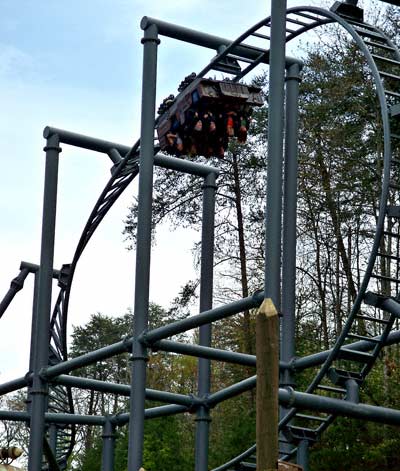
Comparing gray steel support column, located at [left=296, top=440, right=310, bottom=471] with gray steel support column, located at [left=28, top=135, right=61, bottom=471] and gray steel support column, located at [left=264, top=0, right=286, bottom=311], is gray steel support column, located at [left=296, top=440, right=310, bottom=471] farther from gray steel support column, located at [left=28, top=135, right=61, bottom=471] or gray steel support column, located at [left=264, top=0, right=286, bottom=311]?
gray steel support column, located at [left=28, top=135, right=61, bottom=471]

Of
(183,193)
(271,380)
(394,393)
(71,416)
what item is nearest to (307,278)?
(183,193)

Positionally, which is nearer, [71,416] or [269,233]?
[269,233]

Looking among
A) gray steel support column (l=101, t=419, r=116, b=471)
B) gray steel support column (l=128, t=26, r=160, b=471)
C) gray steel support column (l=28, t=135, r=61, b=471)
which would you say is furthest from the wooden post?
gray steel support column (l=101, t=419, r=116, b=471)

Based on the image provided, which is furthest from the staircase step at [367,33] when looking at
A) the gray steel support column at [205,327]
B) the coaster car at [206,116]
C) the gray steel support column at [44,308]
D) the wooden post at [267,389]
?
the wooden post at [267,389]

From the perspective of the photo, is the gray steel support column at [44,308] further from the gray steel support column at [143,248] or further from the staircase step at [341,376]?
the staircase step at [341,376]

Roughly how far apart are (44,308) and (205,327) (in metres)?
1.88

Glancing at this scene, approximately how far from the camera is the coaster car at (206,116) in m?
11.5

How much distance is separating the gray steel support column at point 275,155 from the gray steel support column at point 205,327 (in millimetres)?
3772

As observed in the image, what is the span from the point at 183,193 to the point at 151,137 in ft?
54.1

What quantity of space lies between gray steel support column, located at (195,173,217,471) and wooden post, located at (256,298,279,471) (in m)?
7.86

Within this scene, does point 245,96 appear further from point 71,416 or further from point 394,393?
point 394,393

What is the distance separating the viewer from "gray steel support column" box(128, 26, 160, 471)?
1084 centimetres

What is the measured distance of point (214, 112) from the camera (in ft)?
38.4

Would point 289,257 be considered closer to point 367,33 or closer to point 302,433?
point 302,433
